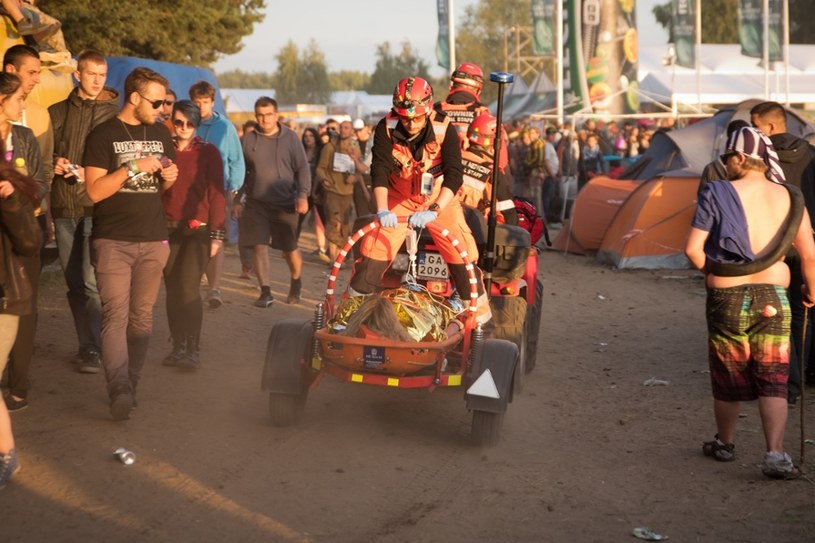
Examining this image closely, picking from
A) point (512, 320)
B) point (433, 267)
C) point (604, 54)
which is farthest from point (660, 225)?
point (604, 54)

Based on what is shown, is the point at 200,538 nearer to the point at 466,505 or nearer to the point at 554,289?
the point at 466,505

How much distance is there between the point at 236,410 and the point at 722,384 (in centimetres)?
327

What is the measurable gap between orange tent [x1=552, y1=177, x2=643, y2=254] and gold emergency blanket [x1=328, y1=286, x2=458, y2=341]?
1093cm

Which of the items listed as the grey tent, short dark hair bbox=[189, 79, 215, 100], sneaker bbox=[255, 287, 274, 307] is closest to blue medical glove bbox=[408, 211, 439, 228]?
short dark hair bbox=[189, 79, 215, 100]

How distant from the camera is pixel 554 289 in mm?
14969

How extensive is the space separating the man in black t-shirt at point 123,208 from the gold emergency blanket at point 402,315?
1330 mm

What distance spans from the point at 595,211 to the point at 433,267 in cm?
1091

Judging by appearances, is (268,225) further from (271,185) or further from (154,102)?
(154,102)

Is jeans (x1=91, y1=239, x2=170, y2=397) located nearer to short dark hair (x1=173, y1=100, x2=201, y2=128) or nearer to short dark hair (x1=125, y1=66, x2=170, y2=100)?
short dark hair (x1=125, y1=66, x2=170, y2=100)

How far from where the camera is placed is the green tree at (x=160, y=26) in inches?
762

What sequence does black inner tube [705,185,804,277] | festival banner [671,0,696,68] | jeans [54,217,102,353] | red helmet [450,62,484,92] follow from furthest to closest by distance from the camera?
festival banner [671,0,696,68] < red helmet [450,62,484,92] < jeans [54,217,102,353] < black inner tube [705,185,804,277]

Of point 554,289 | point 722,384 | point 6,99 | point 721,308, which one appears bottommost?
point 554,289

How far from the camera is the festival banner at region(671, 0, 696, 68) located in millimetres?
38625

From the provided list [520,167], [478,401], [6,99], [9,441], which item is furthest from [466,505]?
[520,167]
